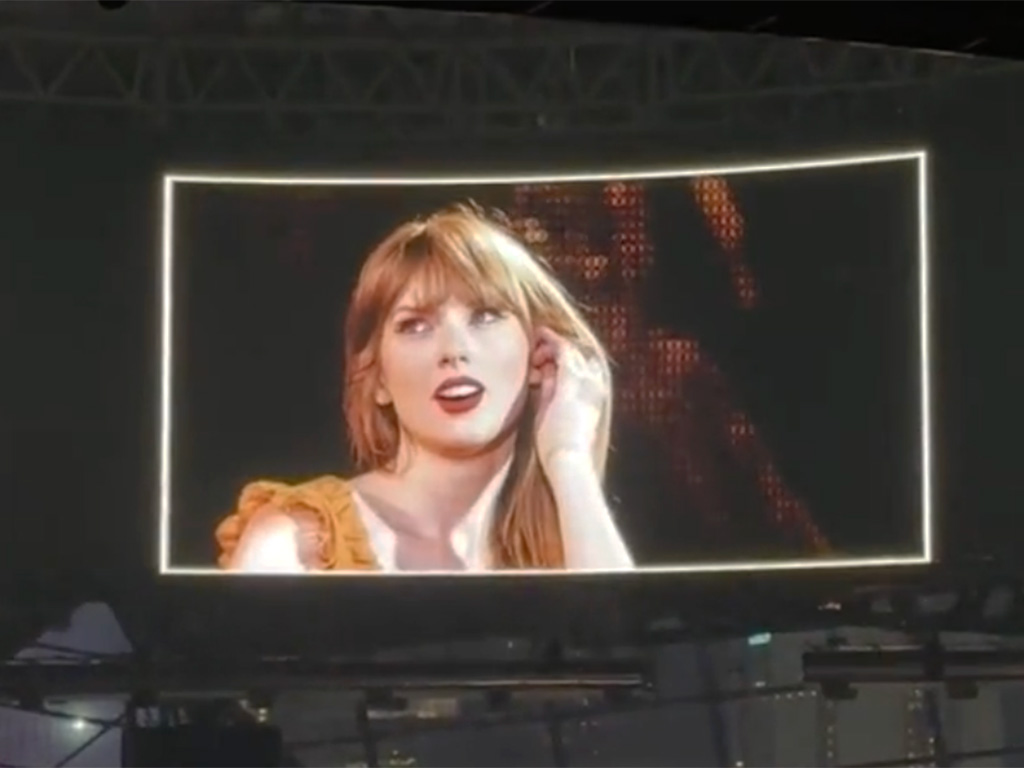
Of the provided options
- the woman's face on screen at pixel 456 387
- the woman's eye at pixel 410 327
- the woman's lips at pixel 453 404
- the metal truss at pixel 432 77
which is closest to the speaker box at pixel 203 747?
the woman's face on screen at pixel 456 387

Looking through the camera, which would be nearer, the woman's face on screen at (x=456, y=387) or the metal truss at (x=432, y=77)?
the woman's face on screen at (x=456, y=387)

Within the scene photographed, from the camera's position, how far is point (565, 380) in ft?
29.9

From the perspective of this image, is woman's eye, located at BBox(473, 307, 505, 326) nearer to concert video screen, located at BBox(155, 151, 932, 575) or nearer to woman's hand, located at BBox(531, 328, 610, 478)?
concert video screen, located at BBox(155, 151, 932, 575)

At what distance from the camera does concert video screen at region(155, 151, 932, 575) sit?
9.02 metres

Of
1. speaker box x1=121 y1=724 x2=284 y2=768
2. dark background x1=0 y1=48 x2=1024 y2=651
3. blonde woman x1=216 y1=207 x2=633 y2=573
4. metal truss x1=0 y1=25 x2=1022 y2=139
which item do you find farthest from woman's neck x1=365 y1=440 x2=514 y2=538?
metal truss x1=0 y1=25 x2=1022 y2=139

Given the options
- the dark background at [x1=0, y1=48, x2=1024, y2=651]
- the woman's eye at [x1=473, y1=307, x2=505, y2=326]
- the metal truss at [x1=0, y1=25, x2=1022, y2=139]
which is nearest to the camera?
the dark background at [x1=0, y1=48, x2=1024, y2=651]

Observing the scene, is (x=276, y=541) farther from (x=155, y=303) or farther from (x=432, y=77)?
(x=432, y=77)

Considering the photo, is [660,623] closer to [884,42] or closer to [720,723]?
[720,723]

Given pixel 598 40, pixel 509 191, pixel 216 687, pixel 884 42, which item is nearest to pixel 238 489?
pixel 216 687

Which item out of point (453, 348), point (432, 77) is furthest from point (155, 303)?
point (432, 77)

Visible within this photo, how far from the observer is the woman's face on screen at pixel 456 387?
9.12 metres

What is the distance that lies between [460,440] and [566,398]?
1.49ft

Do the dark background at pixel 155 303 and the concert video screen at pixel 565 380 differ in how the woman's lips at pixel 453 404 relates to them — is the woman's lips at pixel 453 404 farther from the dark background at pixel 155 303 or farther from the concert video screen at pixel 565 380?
the dark background at pixel 155 303

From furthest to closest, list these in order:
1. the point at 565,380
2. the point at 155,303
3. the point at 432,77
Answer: the point at 432,77 → the point at 155,303 → the point at 565,380
